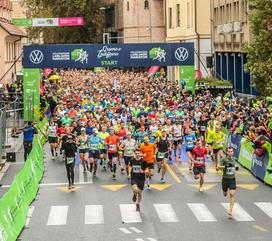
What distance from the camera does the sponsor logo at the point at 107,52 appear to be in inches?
1788

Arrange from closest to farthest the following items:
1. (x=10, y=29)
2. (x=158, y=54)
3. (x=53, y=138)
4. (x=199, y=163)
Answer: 1. (x=199, y=163)
2. (x=53, y=138)
3. (x=158, y=54)
4. (x=10, y=29)

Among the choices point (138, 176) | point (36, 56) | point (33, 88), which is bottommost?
point (138, 176)

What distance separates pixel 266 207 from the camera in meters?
21.3

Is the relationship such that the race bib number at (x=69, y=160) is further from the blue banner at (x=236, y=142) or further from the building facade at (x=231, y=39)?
the building facade at (x=231, y=39)

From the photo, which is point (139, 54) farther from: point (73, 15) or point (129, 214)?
point (73, 15)

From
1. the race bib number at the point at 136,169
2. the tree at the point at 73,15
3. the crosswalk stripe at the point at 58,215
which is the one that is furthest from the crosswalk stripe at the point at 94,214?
the tree at the point at 73,15

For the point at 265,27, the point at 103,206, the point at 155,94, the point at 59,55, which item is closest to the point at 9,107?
the point at 59,55

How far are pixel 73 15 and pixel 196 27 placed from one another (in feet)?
126

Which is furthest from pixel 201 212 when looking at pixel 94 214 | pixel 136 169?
pixel 94 214

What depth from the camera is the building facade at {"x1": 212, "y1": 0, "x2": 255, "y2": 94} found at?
5788 centimetres

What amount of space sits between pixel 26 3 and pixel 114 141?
72303 mm

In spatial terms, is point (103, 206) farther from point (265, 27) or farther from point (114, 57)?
point (114, 57)

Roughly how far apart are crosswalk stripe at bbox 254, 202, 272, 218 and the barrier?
19.4 ft

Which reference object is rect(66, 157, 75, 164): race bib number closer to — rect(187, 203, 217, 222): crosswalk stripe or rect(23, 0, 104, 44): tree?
rect(187, 203, 217, 222): crosswalk stripe
